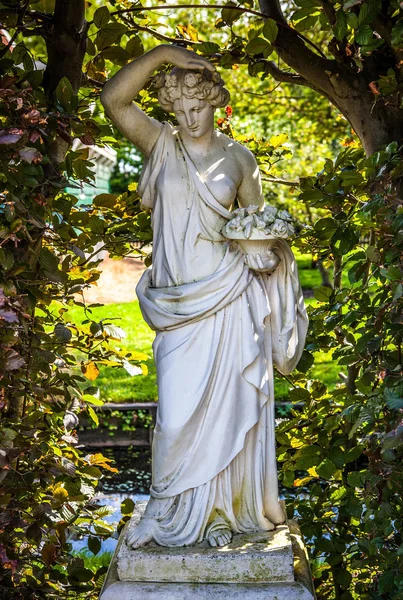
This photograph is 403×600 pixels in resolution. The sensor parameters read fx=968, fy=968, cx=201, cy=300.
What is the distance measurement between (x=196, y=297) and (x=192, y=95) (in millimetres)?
787

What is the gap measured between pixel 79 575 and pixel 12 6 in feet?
8.73

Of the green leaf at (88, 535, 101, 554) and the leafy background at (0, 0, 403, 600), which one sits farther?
the green leaf at (88, 535, 101, 554)

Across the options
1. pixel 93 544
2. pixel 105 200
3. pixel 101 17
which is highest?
pixel 101 17

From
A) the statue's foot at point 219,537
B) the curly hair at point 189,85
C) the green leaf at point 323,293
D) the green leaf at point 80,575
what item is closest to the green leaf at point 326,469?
the green leaf at point 323,293

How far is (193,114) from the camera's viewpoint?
3.80m

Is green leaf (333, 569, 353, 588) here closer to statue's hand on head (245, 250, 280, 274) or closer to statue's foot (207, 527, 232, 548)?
statue's foot (207, 527, 232, 548)

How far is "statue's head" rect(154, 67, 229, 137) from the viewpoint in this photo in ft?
12.3

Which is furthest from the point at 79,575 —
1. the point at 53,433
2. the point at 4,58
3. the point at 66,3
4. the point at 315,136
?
the point at 315,136

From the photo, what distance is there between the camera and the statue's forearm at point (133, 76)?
146 inches

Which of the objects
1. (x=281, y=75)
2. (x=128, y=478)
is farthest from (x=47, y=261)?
(x=128, y=478)

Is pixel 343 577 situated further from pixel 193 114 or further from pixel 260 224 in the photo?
pixel 193 114

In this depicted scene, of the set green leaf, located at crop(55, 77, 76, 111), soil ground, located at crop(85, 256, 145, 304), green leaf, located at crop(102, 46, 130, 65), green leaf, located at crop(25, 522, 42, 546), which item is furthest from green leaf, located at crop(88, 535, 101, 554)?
soil ground, located at crop(85, 256, 145, 304)

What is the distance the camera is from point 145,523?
3715 mm

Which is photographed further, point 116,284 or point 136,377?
point 116,284
